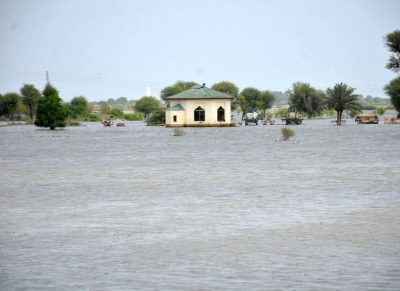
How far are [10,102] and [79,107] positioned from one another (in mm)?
14985

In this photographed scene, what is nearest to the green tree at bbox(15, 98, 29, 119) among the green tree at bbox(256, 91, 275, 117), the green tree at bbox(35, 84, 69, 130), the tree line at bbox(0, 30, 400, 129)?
the tree line at bbox(0, 30, 400, 129)

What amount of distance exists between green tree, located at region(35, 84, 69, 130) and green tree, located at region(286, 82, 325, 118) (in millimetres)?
51975

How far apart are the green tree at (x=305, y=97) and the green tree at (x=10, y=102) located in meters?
40.2

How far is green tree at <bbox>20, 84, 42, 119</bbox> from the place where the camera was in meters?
129

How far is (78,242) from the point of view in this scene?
11.5m

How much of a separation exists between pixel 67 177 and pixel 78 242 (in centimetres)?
1106

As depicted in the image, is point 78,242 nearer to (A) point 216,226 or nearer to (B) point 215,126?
(A) point 216,226

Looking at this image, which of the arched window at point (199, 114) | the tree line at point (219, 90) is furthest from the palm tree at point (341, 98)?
the arched window at point (199, 114)

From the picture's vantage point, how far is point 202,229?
1252cm

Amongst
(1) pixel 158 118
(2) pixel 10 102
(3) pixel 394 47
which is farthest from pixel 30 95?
(3) pixel 394 47

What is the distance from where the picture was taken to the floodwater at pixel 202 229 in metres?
9.30

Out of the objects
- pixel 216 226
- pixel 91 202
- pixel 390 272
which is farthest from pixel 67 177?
pixel 390 272

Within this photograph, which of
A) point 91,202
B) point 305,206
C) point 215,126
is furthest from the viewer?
point 215,126

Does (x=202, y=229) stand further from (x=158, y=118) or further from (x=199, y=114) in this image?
(x=158, y=118)
